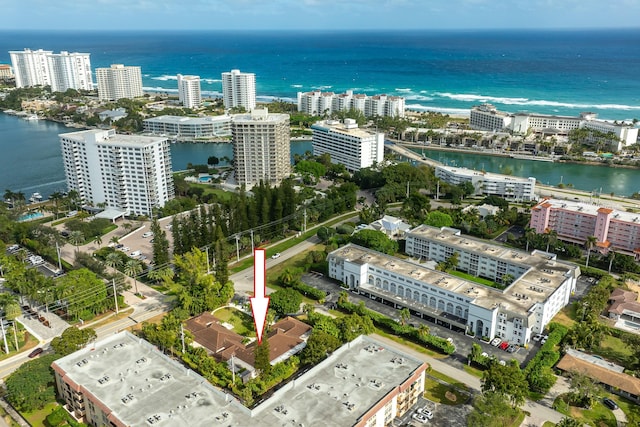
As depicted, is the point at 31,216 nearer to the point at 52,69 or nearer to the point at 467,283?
the point at 467,283

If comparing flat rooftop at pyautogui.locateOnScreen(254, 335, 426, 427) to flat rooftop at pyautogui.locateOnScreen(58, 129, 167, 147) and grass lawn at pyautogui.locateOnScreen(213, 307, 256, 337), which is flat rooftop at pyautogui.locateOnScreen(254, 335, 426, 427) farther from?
flat rooftop at pyautogui.locateOnScreen(58, 129, 167, 147)

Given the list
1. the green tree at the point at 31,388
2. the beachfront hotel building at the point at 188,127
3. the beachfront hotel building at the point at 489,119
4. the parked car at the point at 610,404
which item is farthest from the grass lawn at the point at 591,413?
the beachfront hotel building at the point at 188,127

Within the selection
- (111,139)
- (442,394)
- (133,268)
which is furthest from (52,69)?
(442,394)

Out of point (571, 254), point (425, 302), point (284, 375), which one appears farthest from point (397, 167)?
point (284, 375)

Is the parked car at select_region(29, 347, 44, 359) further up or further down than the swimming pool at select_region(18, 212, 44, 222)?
further down

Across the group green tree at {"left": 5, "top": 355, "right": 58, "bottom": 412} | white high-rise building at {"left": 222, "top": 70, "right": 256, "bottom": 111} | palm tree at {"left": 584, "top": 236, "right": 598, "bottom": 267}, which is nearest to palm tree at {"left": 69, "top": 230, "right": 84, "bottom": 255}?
green tree at {"left": 5, "top": 355, "right": 58, "bottom": 412}

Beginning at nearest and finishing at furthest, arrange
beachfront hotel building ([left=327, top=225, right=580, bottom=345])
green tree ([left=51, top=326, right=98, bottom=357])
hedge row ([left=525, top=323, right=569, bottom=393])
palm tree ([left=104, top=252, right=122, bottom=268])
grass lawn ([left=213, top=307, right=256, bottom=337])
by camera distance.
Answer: hedge row ([left=525, top=323, right=569, bottom=393]) → green tree ([left=51, top=326, right=98, bottom=357]) → beachfront hotel building ([left=327, top=225, right=580, bottom=345]) → grass lawn ([left=213, top=307, right=256, bottom=337]) → palm tree ([left=104, top=252, right=122, bottom=268])

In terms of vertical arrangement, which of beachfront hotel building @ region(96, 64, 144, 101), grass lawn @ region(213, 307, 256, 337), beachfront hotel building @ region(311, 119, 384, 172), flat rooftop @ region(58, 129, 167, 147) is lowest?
grass lawn @ region(213, 307, 256, 337)

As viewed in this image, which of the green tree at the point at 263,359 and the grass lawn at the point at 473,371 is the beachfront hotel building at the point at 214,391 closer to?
the green tree at the point at 263,359
